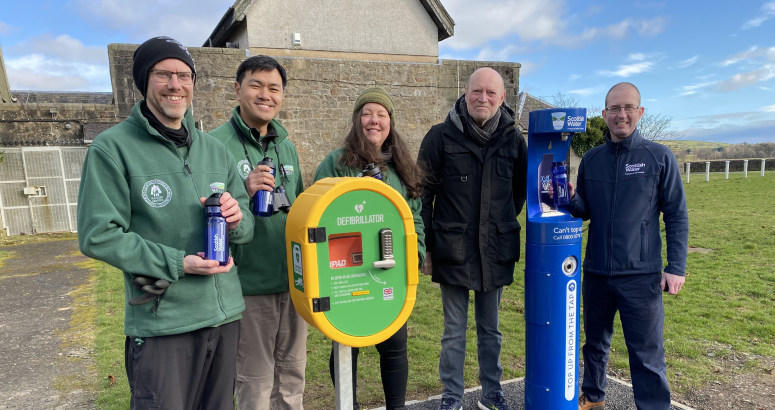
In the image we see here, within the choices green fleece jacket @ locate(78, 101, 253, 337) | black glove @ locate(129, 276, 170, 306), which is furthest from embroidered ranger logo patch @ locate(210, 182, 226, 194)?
black glove @ locate(129, 276, 170, 306)

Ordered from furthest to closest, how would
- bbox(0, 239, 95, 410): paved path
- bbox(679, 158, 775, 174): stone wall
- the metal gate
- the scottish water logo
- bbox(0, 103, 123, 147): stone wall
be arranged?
bbox(679, 158, 775, 174): stone wall
the metal gate
bbox(0, 103, 123, 147): stone wall
bbox(0, 239, 95, 410): paved path
the scottish water logo

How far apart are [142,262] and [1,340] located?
4600 millimetres

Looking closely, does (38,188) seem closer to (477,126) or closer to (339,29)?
(339,29)

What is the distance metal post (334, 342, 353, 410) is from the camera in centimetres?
222

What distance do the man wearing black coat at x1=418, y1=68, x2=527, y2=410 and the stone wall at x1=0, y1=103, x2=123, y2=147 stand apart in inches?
420

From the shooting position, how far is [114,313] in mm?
5777

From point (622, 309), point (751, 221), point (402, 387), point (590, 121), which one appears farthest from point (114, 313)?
point (590, 121)

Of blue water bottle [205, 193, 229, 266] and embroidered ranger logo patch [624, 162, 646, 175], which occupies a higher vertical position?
embroidered ranger logo patch [624, 162, 646, 175]

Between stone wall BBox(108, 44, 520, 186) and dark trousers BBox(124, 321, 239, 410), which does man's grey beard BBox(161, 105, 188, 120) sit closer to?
dark trousers BBox(124, 321, 239, 410)

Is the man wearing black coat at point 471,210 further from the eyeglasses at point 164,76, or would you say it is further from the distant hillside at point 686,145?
the distant hillside at point 686,145

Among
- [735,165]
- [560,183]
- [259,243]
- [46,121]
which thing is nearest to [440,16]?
[46,121]

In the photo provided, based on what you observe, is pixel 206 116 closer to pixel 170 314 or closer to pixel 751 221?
pixel 170 314

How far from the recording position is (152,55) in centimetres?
199

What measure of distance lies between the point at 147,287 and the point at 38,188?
41.4 ft
